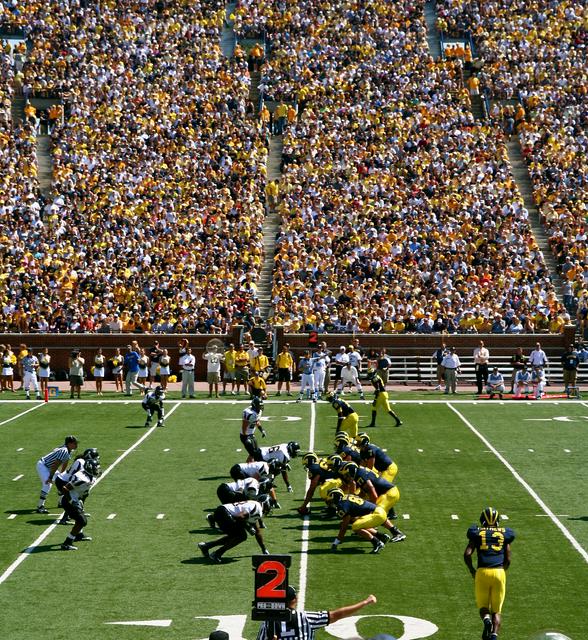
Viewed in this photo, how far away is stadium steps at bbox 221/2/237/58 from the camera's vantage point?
58688 mm

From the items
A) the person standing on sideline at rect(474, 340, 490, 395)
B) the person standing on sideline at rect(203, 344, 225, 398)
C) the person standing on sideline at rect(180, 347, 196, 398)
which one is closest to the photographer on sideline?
the person standing on sideline at rect(180, 347, 196, 398)

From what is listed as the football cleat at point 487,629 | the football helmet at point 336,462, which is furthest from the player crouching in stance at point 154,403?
the football cleat at point 487,629

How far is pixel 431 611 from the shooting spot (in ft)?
53.6

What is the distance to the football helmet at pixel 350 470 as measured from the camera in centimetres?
2036

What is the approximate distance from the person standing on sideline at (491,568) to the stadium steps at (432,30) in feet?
150

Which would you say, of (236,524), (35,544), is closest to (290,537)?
(236,524)

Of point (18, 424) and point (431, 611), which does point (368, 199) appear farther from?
point (431, 611)

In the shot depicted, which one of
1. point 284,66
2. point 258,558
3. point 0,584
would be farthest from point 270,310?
point 258,558

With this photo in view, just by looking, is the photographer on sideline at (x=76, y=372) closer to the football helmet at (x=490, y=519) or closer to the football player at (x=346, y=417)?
the football player at (x=346, y=417)

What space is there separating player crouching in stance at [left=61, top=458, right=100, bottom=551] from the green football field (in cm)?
30

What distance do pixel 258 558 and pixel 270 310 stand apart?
33.2 meters

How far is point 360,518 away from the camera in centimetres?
1956

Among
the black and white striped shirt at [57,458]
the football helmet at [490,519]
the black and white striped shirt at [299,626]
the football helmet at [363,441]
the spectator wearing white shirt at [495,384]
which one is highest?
the spectator wearing white shirt at [495,384]

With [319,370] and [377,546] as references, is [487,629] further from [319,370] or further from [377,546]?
[319,370]
